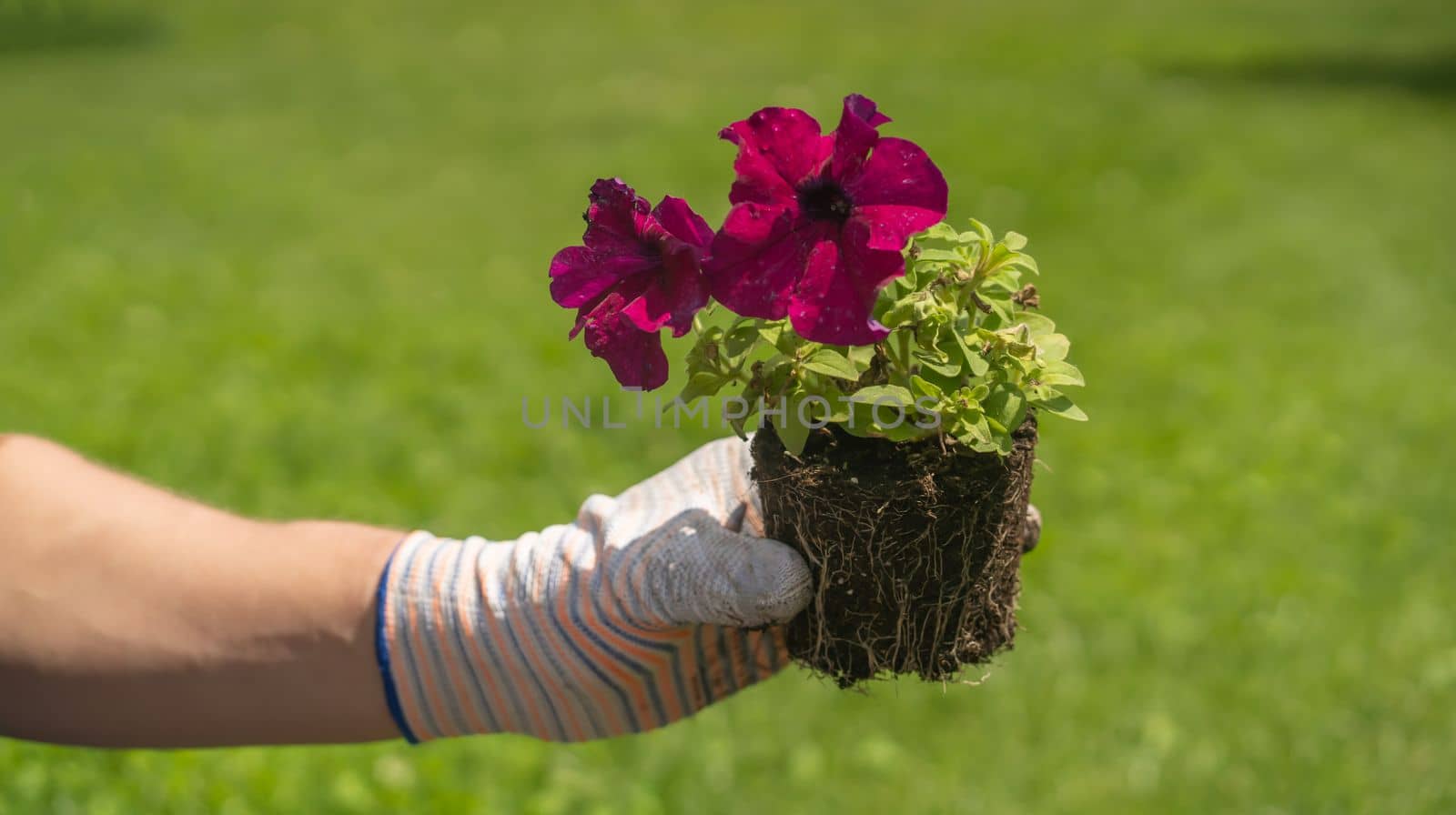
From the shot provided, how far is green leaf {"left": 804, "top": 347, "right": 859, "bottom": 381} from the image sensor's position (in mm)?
1603

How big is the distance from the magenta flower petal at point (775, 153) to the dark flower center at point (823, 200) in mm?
12

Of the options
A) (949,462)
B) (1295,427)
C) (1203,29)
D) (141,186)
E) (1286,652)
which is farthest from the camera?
(1203,29)

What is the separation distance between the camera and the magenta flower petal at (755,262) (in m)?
1.48

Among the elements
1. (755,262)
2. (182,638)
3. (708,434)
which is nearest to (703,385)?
(755,262)

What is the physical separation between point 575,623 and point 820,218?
736 mm

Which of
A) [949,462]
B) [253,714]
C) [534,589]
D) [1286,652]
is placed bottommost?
[1286,652]

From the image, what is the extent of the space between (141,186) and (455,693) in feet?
24.6

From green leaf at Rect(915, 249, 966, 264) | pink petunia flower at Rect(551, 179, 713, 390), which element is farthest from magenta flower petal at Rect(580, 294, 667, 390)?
green leaf at Rect(915, 249, 966, 264)

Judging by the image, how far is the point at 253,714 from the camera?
2008 millimetres

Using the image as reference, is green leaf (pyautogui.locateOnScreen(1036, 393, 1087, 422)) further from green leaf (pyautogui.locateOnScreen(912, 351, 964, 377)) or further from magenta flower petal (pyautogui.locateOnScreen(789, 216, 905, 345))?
magenta flower petal (pyautogui.locateOnScreen(789, 216, 905, 345))

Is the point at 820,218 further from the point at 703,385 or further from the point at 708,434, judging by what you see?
the point at 708,434

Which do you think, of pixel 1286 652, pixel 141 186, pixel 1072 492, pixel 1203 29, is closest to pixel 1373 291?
pixel 1072 492

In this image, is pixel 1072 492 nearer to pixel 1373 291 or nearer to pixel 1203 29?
pixel 1373 291

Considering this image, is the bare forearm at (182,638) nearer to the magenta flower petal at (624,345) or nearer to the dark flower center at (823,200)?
Result: the magenta flower petal at (624,345)
